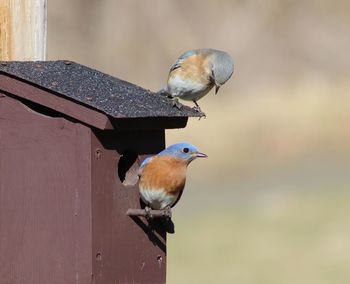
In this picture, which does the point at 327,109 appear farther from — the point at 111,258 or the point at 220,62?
the point at 111,258

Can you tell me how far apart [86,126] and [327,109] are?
15.9 metres

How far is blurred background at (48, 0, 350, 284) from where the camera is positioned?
15.8m

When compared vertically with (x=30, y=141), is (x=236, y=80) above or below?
below

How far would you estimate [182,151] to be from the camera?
6.51m

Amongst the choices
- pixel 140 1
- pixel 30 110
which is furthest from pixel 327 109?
pixel 30 110

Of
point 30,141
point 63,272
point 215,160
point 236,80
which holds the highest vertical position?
point 30,141

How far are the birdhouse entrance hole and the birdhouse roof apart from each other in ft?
1.01

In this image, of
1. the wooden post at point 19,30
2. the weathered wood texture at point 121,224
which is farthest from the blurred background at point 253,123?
the weathered wood texture at point 121,224

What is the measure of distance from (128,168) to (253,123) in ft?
48.3

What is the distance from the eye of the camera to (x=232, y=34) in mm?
19859

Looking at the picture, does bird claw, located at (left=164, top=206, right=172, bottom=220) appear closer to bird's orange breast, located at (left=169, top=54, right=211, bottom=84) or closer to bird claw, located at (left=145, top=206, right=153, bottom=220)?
bird claw, located at (left=145, top=206, right=153, bottom=220)

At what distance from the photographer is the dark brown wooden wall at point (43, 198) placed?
617cm

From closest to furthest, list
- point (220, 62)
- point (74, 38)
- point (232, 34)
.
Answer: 1. point (220, 62)
2. point (74, 38)
3. point (232, 34)

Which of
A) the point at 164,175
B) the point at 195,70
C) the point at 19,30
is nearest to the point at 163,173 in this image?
the point at 164,175
